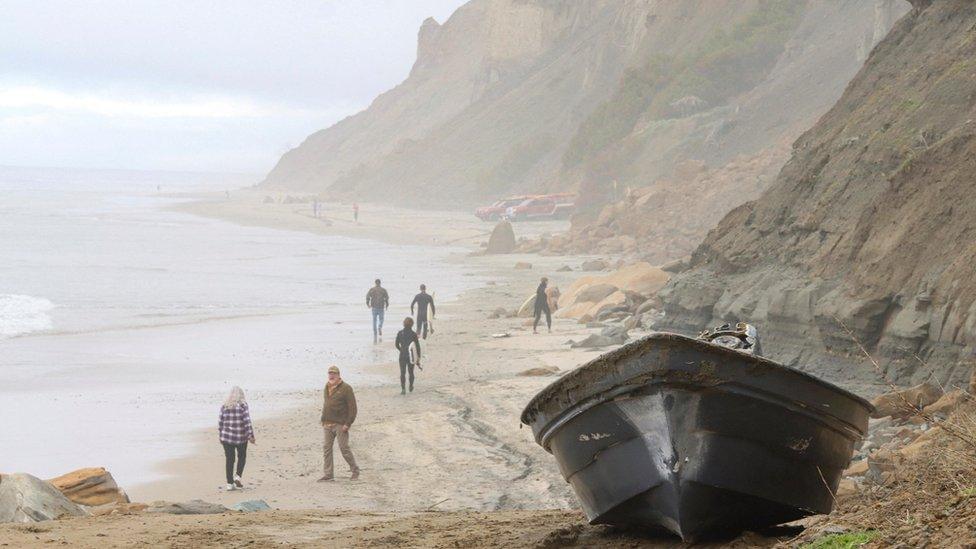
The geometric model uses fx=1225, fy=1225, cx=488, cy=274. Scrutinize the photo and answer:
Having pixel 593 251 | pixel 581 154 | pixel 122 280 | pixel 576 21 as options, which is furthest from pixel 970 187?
pixel 576 21

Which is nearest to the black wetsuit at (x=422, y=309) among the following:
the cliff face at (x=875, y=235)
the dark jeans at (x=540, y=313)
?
the dark jeans at (x=540, y=313)

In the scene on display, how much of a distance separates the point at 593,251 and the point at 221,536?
38.4 metres

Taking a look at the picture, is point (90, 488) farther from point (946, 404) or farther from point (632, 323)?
point (632, 323)

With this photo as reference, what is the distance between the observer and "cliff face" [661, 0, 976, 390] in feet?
48.4

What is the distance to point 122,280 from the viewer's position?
144 ft

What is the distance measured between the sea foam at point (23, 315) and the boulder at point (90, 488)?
18208 millimetres

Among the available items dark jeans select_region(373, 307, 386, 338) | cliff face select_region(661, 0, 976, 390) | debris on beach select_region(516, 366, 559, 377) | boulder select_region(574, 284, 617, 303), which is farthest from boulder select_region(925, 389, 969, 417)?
boulder select_region(574, 284, 617, 303)

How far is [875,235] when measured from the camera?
17.1 m

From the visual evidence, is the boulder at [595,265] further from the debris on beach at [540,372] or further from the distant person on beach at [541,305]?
the debris on beach at [540,372]

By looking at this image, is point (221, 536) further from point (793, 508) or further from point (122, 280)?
point (122, 280)

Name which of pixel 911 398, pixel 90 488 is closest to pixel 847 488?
pixel 911 398

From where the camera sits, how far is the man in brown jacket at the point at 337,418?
14.1 metres

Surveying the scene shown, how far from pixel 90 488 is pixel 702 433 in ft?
24.7

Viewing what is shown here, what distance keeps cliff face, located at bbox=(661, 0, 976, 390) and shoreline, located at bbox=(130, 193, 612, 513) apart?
11.2 ft
